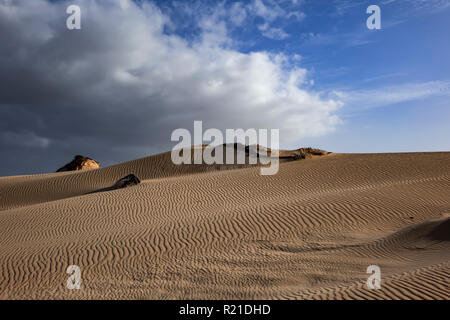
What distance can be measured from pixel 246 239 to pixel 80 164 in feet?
83.3

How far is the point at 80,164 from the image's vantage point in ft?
97.9

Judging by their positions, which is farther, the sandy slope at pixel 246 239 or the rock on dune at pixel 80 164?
the rock on dune at pixel 80 164

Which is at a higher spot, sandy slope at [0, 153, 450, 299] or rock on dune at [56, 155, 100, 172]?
rock on dune at [56, 155, 100, 172]

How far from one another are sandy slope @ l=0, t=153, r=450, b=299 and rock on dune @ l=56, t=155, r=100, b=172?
14.7 meters

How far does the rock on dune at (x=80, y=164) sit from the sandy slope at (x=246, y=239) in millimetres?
14708

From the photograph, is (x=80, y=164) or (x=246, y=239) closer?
(x=246, y=239)

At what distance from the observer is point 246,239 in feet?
30.3

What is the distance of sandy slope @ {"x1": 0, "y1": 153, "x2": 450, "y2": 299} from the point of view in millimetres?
5922

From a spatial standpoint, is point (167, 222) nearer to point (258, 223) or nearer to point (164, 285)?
point (258, 223)

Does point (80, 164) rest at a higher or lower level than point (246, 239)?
higher

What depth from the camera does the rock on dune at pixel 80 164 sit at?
2970 centimetres

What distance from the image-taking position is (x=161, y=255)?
8.30 metres

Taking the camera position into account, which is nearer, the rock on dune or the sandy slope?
the sandy slope
